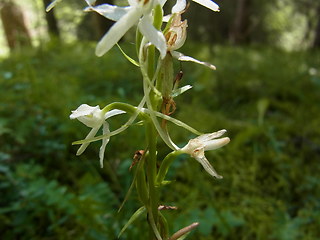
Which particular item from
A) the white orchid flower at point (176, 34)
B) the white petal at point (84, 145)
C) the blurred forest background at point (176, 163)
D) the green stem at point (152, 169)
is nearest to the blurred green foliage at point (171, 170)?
the blurred forest background at point (176, 163)

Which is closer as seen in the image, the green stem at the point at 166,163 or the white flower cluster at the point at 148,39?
the white flower cluster at the point at 148,39

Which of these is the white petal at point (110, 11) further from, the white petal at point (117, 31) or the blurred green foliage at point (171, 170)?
the blurred green foliage at point (171, 170)

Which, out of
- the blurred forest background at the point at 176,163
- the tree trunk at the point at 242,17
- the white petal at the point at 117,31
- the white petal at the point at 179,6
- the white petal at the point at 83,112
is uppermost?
the white petal at the point at 117,31

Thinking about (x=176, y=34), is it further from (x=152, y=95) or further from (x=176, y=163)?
(x=176, y=163)

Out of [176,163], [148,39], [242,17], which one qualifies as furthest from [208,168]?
[242,17]

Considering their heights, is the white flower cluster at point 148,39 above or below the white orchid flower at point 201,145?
above

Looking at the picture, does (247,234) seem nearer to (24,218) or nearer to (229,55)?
(24,218)

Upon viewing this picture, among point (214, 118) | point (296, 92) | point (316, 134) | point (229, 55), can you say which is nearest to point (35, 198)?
point (214, 118)
